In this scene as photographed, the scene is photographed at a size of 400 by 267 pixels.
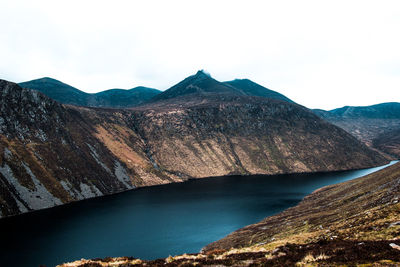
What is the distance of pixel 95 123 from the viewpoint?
188250mm

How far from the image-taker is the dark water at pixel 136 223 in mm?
63094

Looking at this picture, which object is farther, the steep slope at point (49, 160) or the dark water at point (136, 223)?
the steep slope at point (49, 160)

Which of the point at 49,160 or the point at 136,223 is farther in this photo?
the point at 49,160

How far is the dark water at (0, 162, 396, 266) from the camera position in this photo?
63094 mm

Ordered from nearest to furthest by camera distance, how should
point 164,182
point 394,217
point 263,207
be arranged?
1. point 394,217
2. point 263,207
3. point 164,182

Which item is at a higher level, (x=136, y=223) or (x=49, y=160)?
(x=49, y=160)

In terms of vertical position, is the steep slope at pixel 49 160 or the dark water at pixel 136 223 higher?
the steep slope at pixel 49 160

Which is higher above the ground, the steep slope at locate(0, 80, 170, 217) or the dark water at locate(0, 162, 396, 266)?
the steep slope at locate(0, 80, 170, 217)

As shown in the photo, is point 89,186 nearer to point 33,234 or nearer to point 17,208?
point 17,208

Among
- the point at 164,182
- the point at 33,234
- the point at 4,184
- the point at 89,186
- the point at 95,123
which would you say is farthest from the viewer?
the point at 95,123

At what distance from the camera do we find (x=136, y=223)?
288 feet

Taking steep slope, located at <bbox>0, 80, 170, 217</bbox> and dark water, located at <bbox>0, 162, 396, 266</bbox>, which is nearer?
dark water, located at <bbox>0, 162, 396, 266</bbox>

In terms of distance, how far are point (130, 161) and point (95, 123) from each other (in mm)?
44002

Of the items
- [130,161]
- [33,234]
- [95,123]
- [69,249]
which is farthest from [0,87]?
[69,249]
